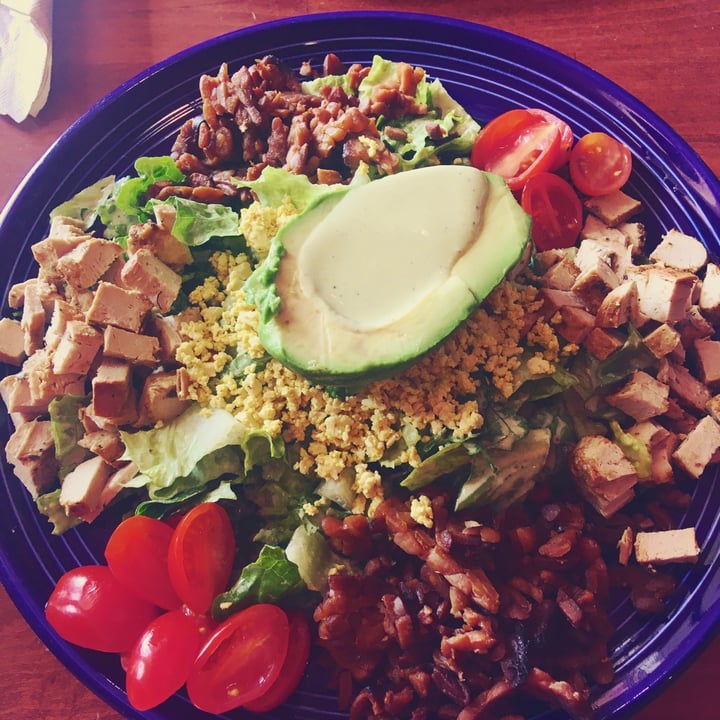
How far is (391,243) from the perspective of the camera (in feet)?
6.76

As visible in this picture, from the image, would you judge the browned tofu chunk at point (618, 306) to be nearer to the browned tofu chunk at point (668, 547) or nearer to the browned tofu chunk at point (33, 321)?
the browned tofu chunk at point (668, 547)

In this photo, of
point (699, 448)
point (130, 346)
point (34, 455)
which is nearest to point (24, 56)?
point (130, 346)

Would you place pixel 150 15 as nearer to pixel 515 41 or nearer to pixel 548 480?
pixel 515 41

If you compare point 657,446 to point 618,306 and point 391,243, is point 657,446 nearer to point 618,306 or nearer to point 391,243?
point 618,306

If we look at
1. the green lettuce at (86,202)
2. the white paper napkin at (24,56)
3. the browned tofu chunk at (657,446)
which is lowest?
the browned tofu chunk at (657,446)

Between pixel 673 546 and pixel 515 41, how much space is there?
5.82 feet

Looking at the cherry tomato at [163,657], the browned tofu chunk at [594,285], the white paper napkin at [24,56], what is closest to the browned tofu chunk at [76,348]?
the cherry tomato at [163,657]

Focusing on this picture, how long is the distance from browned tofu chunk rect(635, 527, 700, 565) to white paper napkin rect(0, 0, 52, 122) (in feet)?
9.33

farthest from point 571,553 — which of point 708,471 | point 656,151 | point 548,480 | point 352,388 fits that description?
point 656,151

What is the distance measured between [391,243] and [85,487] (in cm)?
116

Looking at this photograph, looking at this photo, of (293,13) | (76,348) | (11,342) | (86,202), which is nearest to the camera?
(76,348)

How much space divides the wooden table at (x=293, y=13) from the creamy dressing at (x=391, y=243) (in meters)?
1.15

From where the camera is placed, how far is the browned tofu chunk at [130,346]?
2199 mm

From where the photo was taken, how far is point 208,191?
8.07 feet
